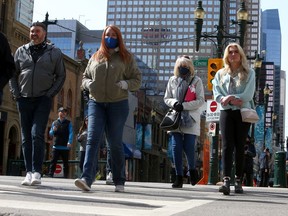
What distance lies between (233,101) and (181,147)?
1.88 metres

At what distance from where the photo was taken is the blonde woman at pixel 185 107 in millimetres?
9047

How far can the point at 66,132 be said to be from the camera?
Answer: 13883 millimetres

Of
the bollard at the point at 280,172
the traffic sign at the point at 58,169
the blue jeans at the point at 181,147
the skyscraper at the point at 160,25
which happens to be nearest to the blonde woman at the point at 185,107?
the blue jeans at the point at 181,147

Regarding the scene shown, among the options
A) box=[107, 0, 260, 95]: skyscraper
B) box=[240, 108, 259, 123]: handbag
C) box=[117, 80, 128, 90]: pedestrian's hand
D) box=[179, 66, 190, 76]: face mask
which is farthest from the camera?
box=[107, 0, 260, 95]: skyscraper

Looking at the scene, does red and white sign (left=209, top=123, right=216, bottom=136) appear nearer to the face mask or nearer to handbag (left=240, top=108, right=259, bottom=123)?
the face mask

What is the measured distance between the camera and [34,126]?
24.9 ft

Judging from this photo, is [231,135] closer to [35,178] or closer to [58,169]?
[35,178]

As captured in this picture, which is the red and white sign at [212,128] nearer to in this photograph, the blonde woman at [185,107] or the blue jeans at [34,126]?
the blonde woman at [185,107]

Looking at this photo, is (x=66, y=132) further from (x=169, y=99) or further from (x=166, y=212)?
(x=166, y=212)

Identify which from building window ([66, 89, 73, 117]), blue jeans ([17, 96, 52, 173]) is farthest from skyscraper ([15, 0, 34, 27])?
blue jeans ([17, 96, 52, 173])

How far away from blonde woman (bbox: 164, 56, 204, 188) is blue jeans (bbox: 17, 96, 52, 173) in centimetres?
225

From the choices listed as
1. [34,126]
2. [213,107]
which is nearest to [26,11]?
[213,107]

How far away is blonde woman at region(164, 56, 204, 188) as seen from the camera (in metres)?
9.05

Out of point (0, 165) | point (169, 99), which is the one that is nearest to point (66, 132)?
point (169, 99)
